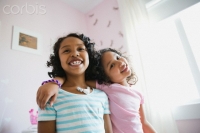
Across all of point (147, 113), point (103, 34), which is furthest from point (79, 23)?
point (147, 113)

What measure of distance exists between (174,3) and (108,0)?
911 mm

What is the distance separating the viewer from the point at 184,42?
3.96ft

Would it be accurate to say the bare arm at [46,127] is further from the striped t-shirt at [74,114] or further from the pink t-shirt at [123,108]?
the pink t-shirt at [123,108]

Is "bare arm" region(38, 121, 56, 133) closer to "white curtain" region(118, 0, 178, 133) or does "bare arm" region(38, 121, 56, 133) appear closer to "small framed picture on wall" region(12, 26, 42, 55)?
"white curtain" region(118, 0, 178, 133)

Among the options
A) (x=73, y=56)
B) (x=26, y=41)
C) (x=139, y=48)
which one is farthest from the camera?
(x=26, y=41)

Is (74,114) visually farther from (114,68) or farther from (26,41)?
(26,41)

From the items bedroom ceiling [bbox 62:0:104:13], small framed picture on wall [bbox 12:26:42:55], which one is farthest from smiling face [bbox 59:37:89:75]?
bedroom ceiling [bbox 62:0:104:13]

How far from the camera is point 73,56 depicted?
660mm

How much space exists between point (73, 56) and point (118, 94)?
32 cm

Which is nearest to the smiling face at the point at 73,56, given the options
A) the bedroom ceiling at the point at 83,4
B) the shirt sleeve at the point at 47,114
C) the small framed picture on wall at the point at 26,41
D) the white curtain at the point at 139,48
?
the shirt sleeve at the point at 47,114

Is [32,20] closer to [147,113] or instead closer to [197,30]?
[147,113]

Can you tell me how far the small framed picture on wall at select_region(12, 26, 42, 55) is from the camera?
50.8 inches

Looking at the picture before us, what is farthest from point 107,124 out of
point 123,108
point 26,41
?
point 26,41

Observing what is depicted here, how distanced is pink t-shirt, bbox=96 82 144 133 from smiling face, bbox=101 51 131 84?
0.05 metres
